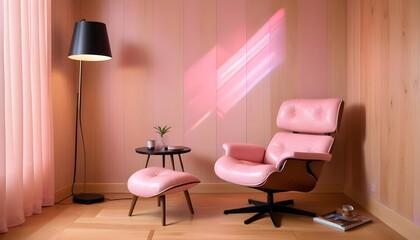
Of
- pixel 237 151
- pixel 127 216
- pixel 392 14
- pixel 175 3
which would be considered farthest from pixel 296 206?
pixel 175 3

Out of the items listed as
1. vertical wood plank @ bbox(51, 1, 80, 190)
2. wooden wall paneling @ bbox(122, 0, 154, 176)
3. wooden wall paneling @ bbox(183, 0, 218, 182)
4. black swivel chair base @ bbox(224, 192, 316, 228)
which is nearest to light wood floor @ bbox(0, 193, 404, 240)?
black swivel chair base @ bbox(224, 192, 316, 228)

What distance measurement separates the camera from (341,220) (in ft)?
8.74

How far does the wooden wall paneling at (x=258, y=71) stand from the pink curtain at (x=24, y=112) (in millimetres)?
1859

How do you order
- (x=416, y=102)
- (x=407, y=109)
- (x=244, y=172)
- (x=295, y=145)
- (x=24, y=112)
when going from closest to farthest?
(x=416, y=102)
(x=407, y=109)
(x=244, y=172)
(x=24, y=112)
(x=295, y=145)

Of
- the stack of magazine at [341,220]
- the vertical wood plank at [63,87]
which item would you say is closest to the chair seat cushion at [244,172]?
the stack of magazine at [341,220]

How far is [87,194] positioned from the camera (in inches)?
138

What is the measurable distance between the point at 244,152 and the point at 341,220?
3.06ft

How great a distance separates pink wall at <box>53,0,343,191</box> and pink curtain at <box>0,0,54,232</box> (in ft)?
2.22

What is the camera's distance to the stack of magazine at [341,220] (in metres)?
2.58

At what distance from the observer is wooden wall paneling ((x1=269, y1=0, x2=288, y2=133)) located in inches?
146

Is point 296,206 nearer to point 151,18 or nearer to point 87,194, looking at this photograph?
point 87,194

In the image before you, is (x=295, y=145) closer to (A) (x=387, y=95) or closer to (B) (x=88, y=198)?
(A) (x=387, y=95)

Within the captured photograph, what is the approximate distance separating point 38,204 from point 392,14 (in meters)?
3.03

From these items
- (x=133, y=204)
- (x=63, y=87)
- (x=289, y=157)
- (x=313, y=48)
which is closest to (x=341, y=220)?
(x=289, y=157)
